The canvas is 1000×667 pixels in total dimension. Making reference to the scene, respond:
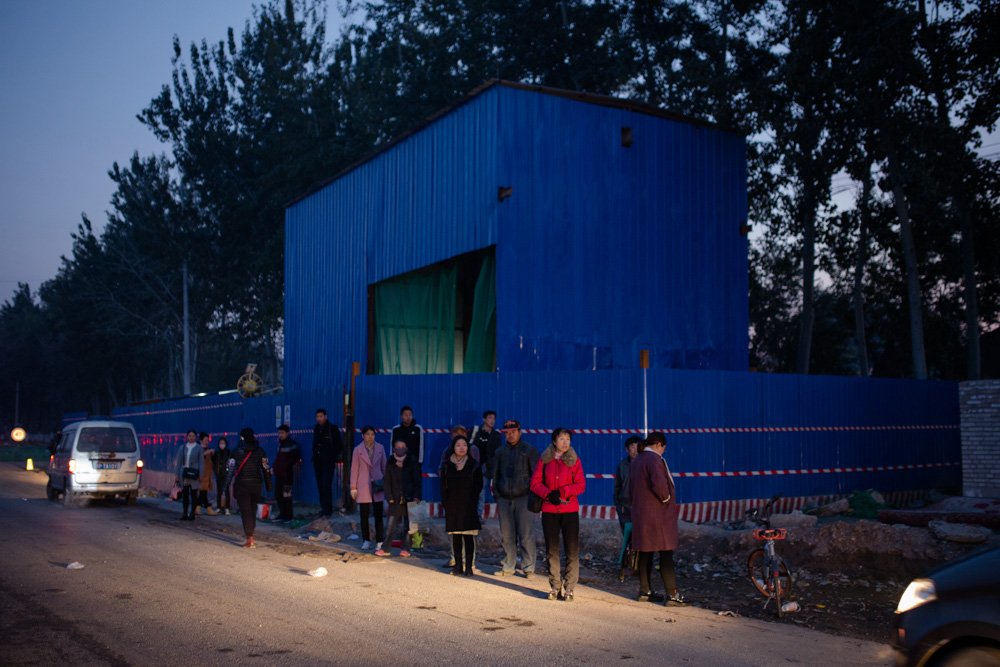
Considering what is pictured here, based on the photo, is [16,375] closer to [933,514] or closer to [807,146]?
[807,146]

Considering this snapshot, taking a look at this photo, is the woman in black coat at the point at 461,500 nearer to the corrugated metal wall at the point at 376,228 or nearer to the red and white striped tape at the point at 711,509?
the red and white striped tape at the point at 711,509

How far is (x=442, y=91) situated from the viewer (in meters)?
43.4

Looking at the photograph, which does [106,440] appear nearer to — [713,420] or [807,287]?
[713,420]

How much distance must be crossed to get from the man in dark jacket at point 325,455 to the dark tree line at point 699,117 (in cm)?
1705

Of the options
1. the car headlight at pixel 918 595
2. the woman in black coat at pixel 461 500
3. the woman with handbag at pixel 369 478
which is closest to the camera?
the car headlight at pixel 918 595

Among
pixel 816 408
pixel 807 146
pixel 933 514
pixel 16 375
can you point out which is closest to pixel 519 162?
pixel 816 408

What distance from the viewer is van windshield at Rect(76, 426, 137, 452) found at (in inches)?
866

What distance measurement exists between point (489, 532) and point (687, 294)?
943cm

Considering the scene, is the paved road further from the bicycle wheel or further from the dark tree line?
the dark tree line

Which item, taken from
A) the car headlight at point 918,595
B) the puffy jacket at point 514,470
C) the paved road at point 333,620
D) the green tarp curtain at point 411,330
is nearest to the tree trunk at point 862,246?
the green tarp curtain at point 411,330

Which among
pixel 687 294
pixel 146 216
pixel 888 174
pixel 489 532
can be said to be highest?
pixel 146 216

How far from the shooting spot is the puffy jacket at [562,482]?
1039 centimetres

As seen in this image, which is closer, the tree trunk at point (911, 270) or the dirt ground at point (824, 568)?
the dirt ground at point (824, 568)

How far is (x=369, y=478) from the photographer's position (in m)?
13.9
